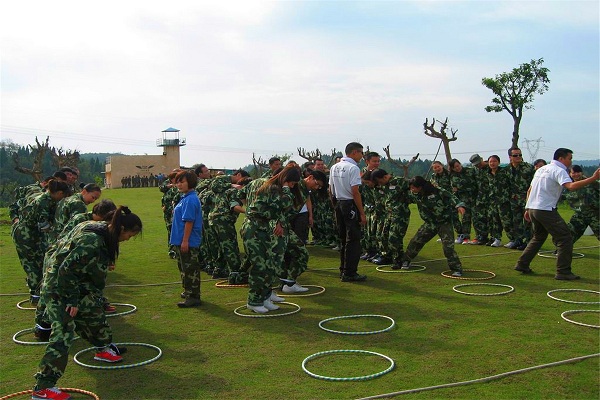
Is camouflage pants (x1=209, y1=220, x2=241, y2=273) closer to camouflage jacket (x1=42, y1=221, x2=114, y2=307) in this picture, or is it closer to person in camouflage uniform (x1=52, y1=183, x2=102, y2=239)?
person in camouflage uniform (x1=52, y1=183, x2=102, y2=239)

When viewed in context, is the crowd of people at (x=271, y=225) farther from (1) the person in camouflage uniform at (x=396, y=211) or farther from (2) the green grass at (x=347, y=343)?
(2) the green grass at (x=347, y=343)

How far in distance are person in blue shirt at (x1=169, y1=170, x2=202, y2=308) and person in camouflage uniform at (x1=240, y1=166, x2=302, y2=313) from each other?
2.34ft

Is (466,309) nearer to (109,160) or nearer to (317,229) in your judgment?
(317,229)

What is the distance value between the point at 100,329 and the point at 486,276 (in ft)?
21.2

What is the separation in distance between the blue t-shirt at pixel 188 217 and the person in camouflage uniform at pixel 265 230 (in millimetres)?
698

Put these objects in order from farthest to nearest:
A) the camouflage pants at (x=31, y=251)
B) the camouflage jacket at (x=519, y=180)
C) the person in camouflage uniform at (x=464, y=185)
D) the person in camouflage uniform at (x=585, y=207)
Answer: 1. the person in camouflage uniform at (x=464, y=185)
2. the camouflage jacket at (x=519, y=180)
3. the person in camouflage uniform at (x=585, y=207)
4. the camouflage pants at (x=31, y=251)

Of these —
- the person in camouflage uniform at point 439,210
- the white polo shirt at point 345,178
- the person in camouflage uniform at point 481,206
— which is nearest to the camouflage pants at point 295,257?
the white polo shirt at point 345,178

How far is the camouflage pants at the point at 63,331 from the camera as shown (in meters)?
4.75

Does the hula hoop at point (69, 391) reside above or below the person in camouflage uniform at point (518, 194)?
below

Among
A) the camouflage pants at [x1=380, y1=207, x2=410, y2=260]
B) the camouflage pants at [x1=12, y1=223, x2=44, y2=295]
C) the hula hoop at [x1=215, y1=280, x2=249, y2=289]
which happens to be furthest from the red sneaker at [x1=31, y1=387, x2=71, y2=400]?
the camouflage pants at [x1=380, y1=207, x2=410, y2=260]

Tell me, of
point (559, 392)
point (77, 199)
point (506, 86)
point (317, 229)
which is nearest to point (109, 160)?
point (506, 86)

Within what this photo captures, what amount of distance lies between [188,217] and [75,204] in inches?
56.3

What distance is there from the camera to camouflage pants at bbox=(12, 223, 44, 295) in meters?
8.04

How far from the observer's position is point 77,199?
7.43 metres
